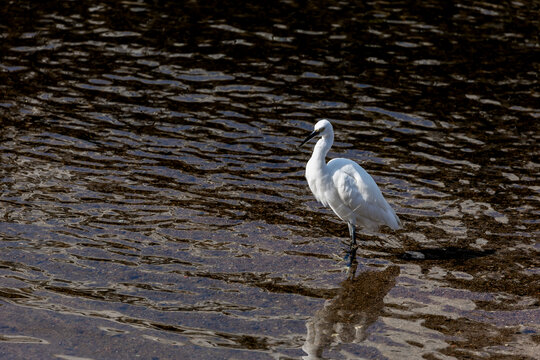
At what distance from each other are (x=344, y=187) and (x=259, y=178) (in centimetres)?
255

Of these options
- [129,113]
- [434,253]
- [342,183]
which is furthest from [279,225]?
→ [129,113]

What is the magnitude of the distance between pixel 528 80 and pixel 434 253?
23.5 ft

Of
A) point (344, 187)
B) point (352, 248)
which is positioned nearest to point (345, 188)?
point (344, 187)

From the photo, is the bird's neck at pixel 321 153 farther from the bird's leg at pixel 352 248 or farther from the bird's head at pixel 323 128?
the bird's leg at pixel 352 248

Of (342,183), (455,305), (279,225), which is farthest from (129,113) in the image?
→ (455,305)

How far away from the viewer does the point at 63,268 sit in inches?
369

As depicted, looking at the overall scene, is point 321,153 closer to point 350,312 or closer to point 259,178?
point 350,312

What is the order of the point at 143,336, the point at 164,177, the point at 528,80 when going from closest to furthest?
the point at 143,336
the point at 164,177
the point at 528,80

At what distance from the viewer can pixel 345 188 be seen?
32.7ft

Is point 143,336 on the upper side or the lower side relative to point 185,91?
lower

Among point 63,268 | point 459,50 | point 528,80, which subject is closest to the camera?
point 63,268

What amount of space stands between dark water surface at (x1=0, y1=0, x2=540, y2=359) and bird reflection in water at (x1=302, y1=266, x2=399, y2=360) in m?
0.03

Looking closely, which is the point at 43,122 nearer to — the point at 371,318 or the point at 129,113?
the point at 129,113

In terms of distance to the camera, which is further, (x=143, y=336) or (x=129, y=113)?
(x=129, y=113)
